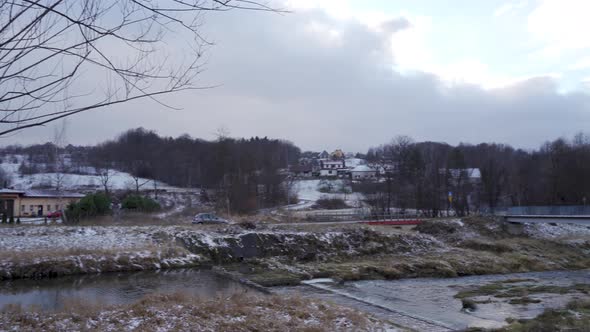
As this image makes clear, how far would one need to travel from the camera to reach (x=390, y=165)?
341 feet

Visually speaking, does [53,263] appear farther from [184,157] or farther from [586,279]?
[184,157]

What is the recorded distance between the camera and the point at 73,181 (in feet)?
349

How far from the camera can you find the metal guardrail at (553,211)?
49.3 m

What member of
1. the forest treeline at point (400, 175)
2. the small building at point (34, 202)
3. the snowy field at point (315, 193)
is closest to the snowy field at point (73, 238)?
the forest treeline at point (400, 175)

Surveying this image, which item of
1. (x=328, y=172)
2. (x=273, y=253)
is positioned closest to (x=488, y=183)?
(x=273, y=253)

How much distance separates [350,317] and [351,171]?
147888 millimetres

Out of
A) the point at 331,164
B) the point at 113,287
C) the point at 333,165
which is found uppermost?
the point at 331,164

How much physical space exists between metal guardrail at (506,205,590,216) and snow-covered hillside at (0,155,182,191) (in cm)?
6415

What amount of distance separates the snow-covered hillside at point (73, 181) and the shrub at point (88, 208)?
164ft

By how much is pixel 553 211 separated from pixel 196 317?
49830 mm

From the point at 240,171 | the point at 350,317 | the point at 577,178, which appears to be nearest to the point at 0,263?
the point at 350,317

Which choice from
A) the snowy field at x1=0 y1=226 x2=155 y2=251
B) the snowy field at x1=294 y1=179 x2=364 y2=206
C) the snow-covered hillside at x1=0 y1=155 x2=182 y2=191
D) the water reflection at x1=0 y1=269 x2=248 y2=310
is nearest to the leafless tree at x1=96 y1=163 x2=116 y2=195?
the snow-covered hillside at x1=0 y1=155 x2=182 y2=191

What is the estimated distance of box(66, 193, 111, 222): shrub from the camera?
43.4 meters

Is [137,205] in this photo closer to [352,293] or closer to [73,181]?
[352,293]
